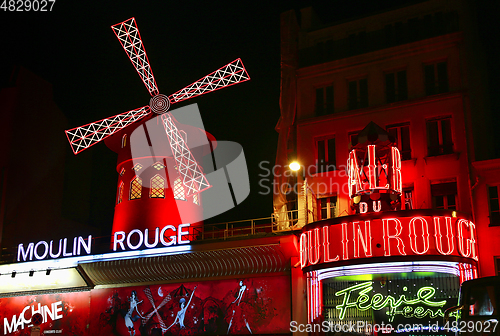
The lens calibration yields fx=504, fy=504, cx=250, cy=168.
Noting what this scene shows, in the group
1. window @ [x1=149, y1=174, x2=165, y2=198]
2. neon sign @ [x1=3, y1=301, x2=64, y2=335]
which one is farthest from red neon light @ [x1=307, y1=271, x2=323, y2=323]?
neon sign @ [x1=3, y1=301, x2=64, y2=335]

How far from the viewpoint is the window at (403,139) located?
14227mm

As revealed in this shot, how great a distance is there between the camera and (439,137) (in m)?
14.0

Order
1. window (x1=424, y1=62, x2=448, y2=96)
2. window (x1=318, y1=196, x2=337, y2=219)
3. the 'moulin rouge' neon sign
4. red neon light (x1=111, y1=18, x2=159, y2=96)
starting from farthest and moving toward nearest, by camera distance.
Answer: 1. red neon light (x1=111, y1=18, x2=159, y2=96)
2. window (x1=318, y1=196, x2=337, y2=219)
3. window (x1=424, y1=62, x2=448, y2=96)
4. the 'moulin rouge' neon sign

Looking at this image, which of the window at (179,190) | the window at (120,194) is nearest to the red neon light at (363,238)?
the window at (179,190)

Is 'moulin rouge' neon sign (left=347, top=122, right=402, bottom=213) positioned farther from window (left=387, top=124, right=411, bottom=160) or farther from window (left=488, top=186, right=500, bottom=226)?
window (left=488, top=186, right=500, bottom=226)

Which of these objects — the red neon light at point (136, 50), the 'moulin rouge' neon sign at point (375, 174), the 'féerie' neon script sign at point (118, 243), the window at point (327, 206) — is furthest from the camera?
the red neon light at point (136, 50)

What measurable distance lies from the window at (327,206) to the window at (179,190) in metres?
5.67

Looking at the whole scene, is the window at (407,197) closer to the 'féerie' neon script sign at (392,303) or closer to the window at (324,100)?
the 'féerie' neon script sign at (392,303)

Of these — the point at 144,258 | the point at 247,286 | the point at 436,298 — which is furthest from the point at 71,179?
the point at 436,298

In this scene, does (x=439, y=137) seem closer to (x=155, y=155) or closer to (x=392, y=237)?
(x=392, y=237)

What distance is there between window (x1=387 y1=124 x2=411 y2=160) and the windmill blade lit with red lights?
6440mm

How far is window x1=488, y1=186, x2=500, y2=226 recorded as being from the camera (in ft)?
42.4

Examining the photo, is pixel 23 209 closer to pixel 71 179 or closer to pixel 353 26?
pixel 71 179

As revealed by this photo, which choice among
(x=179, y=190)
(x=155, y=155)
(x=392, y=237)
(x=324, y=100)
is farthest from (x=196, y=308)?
(x=324, y=100)
